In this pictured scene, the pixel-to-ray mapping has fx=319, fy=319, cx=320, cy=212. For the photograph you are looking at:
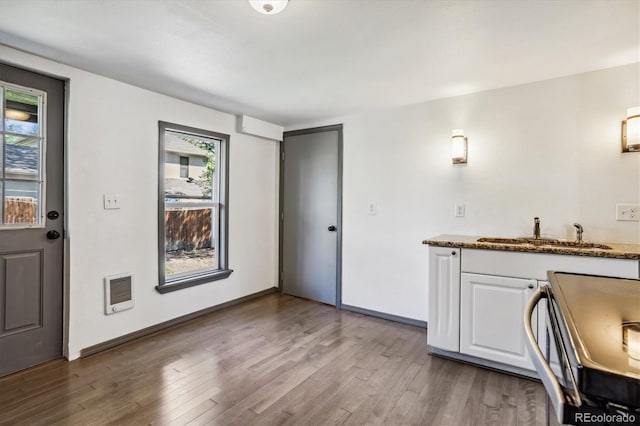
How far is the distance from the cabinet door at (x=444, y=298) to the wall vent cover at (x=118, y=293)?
8.14ft

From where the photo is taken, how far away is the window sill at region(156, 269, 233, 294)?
9.76ft

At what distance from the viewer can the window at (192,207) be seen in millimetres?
3045

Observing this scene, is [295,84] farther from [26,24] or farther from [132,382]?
[132,382]

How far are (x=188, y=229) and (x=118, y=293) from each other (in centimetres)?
89

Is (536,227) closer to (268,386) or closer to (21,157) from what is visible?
(268,386)

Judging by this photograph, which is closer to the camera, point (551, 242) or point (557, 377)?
point (557, 377)

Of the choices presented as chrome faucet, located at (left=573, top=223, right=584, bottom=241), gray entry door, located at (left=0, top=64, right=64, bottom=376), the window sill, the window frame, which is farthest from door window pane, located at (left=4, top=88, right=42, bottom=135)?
chrome faucet, located at (left=573, top=223, right=584, bottom=241)

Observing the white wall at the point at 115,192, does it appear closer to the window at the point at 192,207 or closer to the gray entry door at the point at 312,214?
the window at the point at 192,207

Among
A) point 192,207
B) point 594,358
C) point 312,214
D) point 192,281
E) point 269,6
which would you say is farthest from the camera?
point 312,214

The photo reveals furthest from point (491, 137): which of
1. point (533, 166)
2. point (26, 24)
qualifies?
Result: point (26, 24)

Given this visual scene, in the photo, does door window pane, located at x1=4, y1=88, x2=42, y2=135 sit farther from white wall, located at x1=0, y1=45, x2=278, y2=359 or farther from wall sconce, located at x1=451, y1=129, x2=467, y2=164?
wall sconce, located at x1=451, y1=129, x2=467, y2=164

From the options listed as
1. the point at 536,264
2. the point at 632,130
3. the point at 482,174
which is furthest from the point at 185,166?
the point at 632,130

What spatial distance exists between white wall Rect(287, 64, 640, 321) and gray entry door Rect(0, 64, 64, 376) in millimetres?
2543

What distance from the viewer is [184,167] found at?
10.7 ft
